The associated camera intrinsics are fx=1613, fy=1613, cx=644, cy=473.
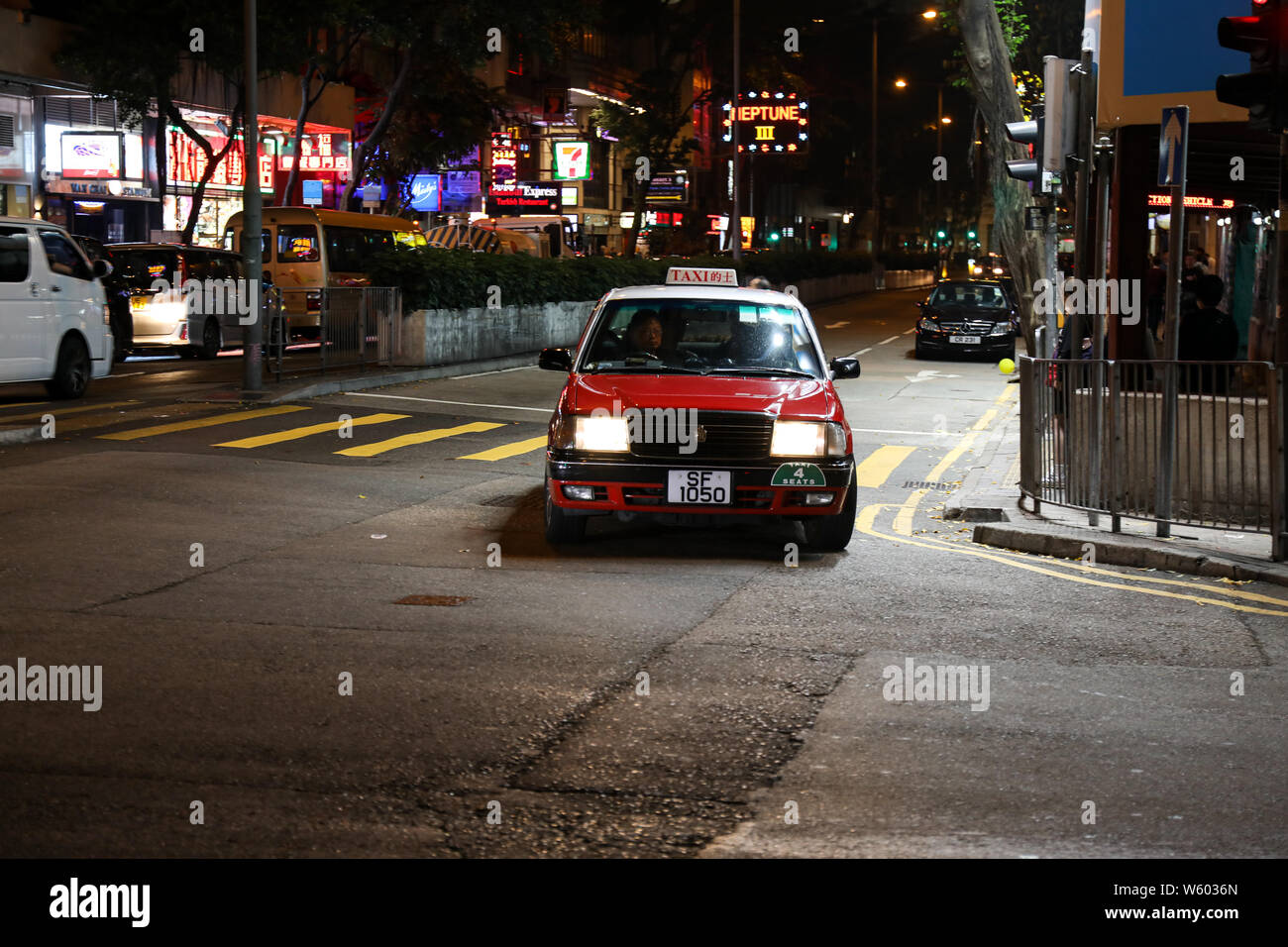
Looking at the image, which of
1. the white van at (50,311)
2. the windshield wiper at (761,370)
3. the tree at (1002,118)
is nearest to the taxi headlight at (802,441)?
the windshield wiper at (761,370)

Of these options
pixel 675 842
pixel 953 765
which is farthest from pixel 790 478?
pixel 675 842

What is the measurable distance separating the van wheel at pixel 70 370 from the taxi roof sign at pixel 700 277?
8.63 m

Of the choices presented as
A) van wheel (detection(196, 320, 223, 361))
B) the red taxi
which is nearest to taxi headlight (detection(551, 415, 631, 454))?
the red taxi

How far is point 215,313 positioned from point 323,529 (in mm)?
19347

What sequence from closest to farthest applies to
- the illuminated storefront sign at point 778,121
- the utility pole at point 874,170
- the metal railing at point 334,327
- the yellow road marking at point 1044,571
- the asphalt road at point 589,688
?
1. the asphalt road at point 589,688
2. the yellow road marking at point 1044,571
3. the metal railing at point 334,327
4. the illuminated storefront sign at point 778,121
5. the utility pole at point 874,170

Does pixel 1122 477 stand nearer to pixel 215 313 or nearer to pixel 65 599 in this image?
pixel 65 599

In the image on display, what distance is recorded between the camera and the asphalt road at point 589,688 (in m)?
5.10

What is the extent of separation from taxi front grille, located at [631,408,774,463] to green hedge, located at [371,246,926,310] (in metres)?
15.7

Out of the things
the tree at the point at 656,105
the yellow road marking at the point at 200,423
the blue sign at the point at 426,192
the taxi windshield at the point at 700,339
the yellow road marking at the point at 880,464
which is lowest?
the yellow road marking at the point at 880,464

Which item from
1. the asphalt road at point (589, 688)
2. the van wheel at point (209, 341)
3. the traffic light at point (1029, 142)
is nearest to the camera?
the asphalt road at point (589, 688)

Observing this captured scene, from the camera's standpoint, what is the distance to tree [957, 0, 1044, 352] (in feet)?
74.1

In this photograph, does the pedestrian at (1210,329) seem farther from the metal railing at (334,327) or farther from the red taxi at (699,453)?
the metal railing at (334,327)

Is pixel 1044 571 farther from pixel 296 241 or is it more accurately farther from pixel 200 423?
Answer: pixel 296 241

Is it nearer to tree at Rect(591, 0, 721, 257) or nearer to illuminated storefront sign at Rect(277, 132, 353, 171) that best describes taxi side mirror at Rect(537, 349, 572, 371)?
illuminated storefront sign at Rect(277, 132, 353, 171)
